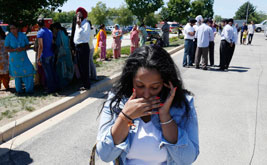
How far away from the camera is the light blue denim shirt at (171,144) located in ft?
4.89

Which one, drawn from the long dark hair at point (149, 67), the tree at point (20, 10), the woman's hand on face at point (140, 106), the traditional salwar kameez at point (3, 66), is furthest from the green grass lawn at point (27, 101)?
the woman's hand on face at point (140, 106)

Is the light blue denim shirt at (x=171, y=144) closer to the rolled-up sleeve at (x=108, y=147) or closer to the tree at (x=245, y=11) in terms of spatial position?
the rolled-up sleeve at (x=108, y=147)

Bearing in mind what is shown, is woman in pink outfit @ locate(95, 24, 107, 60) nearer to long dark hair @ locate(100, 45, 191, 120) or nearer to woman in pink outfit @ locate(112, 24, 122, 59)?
woman in pink outfit @ locate(112, 24, 122, 59)

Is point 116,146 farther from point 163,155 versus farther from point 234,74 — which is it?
point 234,74

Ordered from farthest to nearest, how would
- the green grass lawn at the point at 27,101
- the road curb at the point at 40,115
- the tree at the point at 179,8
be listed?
the tree at the point at 179,8 < the green grass lawn at the point at 27,101 < the road curb at the point at 40,115

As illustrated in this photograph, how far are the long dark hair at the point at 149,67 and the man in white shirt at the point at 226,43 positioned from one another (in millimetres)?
7792

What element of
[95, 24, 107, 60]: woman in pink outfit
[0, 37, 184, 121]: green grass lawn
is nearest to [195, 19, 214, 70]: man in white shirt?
[95, 24, 107, 60]: woman in pink outfit

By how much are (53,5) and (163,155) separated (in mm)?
6157

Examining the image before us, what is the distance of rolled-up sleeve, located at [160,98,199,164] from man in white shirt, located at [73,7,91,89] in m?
4.68

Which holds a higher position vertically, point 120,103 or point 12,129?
point 120,103

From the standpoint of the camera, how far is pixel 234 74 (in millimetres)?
8609

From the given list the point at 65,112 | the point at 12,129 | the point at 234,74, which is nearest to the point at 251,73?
the point at 234,74

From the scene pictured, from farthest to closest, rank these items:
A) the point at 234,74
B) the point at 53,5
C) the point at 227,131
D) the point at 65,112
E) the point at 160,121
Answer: the point at 234,74, the point at 53,5, the point at 65,112, the point at 227,131, the point at 160,121

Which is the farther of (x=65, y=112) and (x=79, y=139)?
(x=65, y=112)
